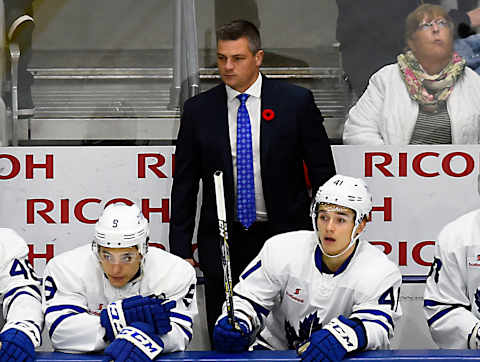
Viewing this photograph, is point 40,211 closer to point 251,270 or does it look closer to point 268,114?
point 268,114

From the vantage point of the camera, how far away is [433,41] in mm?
4523

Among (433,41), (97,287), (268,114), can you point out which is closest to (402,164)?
(433,41)

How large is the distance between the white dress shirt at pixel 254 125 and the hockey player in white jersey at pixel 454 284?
83 centimetres

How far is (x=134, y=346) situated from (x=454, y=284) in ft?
4.18

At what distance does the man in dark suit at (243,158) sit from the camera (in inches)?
165

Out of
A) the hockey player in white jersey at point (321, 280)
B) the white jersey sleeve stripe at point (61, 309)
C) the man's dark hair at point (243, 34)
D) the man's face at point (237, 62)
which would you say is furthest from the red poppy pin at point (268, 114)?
the white jersey sleeve stripe at point (61, 309)

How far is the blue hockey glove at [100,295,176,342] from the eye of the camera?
130 inches

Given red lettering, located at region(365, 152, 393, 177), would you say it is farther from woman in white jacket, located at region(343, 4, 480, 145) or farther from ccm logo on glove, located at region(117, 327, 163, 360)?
ccm logo on glove, located at region(117, 327, 163, 360)

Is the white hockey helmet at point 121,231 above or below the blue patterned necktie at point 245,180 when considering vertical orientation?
below

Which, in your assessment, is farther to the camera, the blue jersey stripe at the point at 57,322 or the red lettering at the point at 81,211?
the red lettering at the point at 81,211

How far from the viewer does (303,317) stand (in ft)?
12.3

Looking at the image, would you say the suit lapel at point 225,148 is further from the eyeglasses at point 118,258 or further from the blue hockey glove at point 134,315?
the blue hockey glove at point 134,315

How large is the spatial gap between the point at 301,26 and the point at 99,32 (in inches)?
36.5

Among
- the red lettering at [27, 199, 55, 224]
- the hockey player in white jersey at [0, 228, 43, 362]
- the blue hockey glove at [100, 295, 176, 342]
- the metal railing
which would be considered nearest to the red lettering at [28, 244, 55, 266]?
the red lettering at [27, 199, 55, 224]
